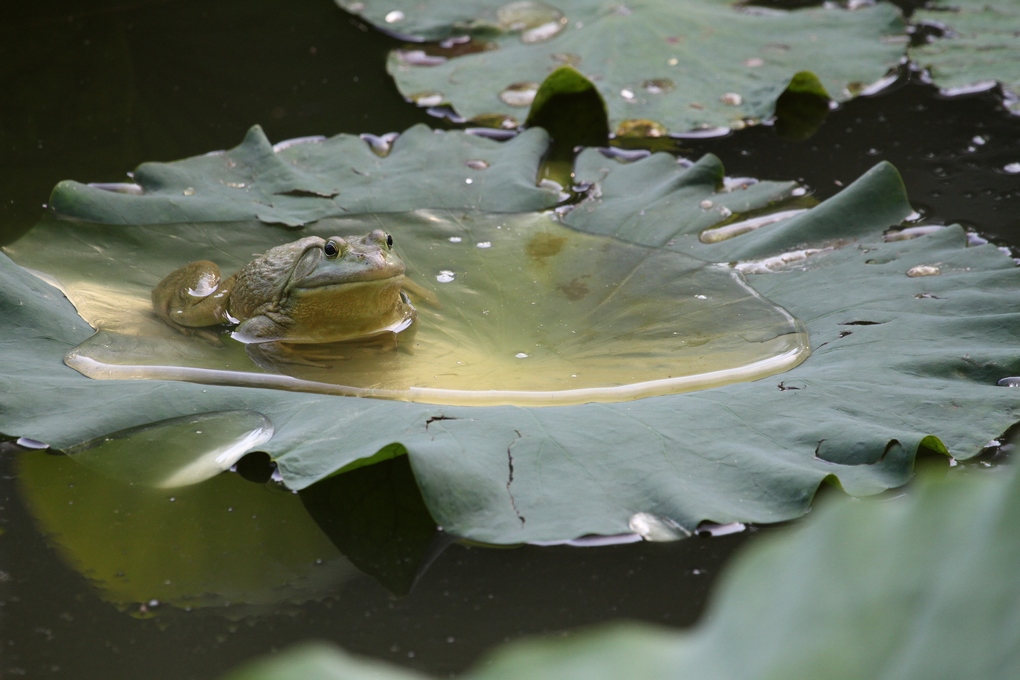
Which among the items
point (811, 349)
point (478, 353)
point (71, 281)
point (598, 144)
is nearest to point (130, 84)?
point (71, 281)

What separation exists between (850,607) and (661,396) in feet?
4.83

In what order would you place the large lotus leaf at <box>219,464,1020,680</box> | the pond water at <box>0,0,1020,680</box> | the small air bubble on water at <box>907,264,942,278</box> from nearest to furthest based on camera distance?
the large lotus leaf at <box>219,464,1020,680</box>
the pond water at <box>0,0,1020,680</box>
the small air bubble on water at <box>907,264,942,278</box>

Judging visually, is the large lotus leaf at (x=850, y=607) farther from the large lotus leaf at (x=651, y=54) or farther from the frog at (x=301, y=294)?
the large lotus leaf at (x=651, y=54)

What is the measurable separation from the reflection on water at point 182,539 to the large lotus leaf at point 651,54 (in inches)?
93.6

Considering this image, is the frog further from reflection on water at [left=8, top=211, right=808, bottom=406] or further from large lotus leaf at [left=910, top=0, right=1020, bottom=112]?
large lotus leaf at [left=910, top=0, right=1020, bottom=112]

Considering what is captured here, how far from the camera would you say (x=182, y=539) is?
1.98 metres

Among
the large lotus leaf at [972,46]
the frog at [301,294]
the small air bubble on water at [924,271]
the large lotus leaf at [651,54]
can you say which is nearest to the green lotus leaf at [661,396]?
the small air bubble on water at [924,271]

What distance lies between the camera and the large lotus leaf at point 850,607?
2.33 feet

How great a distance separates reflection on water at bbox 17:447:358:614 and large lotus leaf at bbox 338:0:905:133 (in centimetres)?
238

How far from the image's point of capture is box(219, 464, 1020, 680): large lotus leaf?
2.33 feet

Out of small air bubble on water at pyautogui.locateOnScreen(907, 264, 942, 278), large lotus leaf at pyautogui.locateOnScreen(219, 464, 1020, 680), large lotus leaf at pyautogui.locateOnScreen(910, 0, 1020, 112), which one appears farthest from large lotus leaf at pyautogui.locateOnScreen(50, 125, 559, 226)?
large lotus leaf at pyautogui.locateOnScreen(219, 464, 1020, 680)

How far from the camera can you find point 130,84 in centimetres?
437

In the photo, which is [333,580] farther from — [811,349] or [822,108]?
[822,108]

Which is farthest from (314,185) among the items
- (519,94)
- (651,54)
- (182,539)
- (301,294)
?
(651,54)
